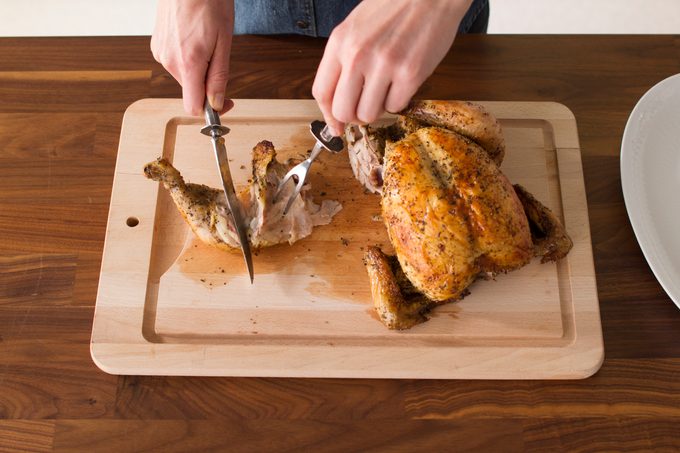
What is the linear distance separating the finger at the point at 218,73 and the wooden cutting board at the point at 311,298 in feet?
1.22

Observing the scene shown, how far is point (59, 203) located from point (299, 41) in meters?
1.09

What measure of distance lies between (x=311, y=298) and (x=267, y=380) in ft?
0.96

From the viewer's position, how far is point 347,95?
70.1 inches

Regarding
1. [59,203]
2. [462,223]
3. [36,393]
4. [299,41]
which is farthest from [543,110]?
[36,393]

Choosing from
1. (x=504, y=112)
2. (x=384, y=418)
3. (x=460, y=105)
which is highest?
(x=460, y=105)

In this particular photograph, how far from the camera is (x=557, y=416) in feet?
6.67

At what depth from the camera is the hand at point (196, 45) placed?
196 cm

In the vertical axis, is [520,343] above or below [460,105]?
below

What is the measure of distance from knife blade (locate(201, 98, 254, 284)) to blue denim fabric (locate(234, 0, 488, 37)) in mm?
600

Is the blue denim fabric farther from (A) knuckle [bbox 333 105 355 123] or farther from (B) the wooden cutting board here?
(A) knuckle [bbox 333 105 355 123]

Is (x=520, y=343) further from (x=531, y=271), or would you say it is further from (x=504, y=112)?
(x=504, y=112)

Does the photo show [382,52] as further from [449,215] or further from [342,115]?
[449,215]

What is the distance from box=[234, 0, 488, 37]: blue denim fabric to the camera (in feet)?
7.95

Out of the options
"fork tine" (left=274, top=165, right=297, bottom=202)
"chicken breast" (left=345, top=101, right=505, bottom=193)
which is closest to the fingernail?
"fork tine" (left=274, top=165, right=297, bottom=202)
